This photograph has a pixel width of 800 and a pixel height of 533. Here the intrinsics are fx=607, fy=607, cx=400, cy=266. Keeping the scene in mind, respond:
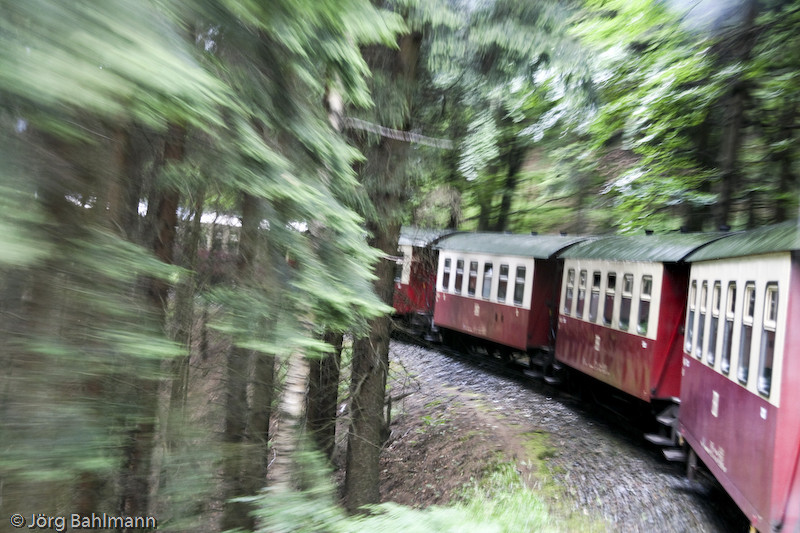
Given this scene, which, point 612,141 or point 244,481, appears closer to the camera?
point 244,481

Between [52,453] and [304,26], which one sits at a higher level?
[304,26]

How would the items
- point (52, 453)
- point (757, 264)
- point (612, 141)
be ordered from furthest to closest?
point (612, 141) < point (757, 264) < point (52, 453)

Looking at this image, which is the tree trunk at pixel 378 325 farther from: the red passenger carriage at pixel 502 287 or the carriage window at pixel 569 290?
the red passenger carriage at pixel 502 287

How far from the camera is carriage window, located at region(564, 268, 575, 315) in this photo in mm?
12641

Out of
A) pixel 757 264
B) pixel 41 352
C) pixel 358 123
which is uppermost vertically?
pixel 358 123

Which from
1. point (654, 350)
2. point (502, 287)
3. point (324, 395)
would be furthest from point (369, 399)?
point (502, 287)

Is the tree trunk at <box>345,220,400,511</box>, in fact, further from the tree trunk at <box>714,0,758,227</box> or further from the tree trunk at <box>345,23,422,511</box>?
the tree trunk at <box>714,0,758,227</box>

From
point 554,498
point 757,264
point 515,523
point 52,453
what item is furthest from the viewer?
point 554,498

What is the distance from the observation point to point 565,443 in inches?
379

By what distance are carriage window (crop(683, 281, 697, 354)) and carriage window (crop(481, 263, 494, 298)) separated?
701cm

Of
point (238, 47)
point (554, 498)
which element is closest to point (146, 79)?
point (238, 47)

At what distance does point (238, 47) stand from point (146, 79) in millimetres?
1359

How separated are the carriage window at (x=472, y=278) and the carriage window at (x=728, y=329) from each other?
32.0ft

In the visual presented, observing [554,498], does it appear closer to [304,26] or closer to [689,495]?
[689,495]
